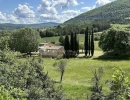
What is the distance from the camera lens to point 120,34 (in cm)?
7469

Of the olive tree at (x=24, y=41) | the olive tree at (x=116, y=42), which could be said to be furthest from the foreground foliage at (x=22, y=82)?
the olive tree at (x=24, y=41)

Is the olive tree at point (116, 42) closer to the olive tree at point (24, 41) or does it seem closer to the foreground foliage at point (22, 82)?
the olive tree at point (24, 41)

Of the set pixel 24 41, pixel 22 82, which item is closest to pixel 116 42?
pixel 24 41

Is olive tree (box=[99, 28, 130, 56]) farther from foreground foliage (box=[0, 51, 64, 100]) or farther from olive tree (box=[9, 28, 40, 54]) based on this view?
foreground foliage (box=[0, 51, 64, 100])

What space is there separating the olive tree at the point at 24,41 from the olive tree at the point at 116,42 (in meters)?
26.3

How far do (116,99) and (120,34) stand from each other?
65.2 m

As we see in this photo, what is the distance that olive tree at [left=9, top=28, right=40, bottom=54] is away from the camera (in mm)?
88125

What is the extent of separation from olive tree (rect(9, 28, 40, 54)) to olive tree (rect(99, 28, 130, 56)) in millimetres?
26254

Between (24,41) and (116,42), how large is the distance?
3332 cm

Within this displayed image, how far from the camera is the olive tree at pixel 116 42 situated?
72.6 metres

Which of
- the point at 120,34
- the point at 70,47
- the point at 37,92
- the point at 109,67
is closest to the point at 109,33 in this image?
the point at 120,34

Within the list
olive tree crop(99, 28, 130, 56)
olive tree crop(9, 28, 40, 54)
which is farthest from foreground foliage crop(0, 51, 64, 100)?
olive tree crop(9, 28, 40, 54)

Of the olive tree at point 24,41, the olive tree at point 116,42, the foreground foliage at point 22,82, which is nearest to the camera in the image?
the foreground foliage at point 22,82

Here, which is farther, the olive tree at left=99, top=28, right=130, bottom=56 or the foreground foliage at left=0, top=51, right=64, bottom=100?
the olive tree at left=99, top=28, right=130, bottom=56
